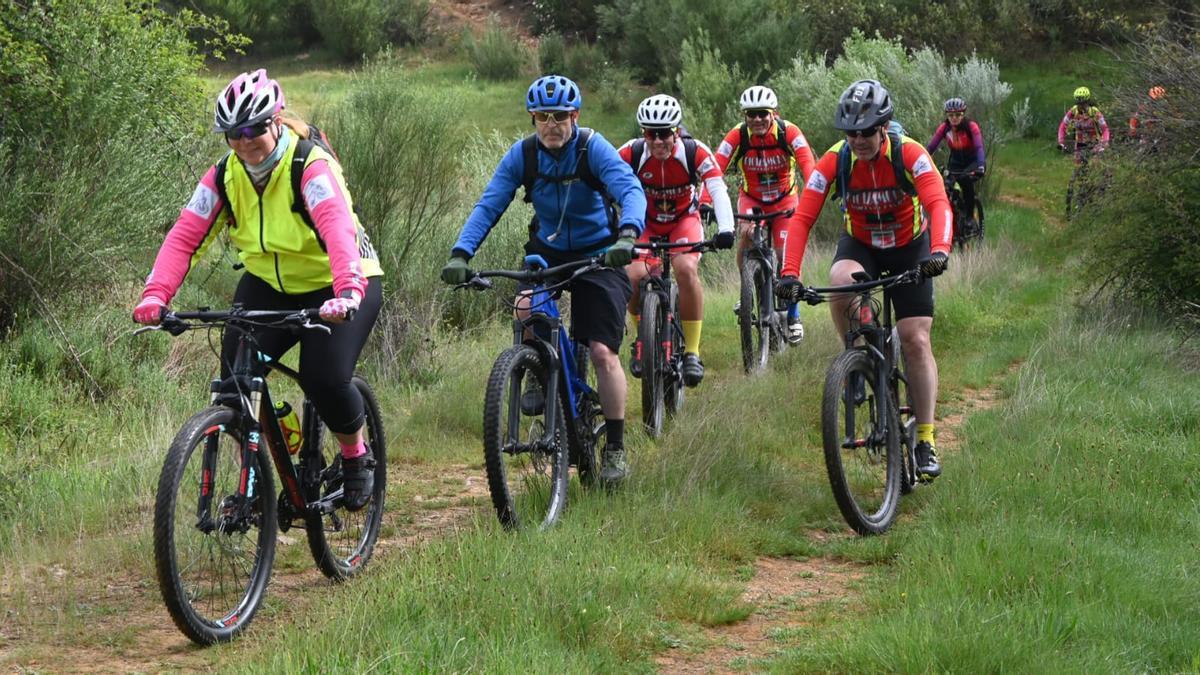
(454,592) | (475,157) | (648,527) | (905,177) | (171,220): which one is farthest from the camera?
(475,157)

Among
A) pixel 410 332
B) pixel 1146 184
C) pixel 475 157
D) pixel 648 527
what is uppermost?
pixel 475 157

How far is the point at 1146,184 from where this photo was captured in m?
12.1

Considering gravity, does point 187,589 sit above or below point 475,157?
below

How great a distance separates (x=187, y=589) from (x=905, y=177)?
13.7 feet

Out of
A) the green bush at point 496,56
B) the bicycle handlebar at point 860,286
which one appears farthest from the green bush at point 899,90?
the green bush at point 496,56

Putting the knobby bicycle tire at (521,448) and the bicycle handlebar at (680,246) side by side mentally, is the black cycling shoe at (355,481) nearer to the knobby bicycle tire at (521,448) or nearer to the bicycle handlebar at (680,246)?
the knobby bicycle tire at (521,448)

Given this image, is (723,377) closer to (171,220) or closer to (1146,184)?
(1146,184)

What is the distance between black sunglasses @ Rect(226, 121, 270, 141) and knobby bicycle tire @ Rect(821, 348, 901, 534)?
285 centimetres

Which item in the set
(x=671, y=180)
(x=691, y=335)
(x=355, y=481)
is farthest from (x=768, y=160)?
(x=355, y=481)

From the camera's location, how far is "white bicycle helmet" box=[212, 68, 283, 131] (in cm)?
554

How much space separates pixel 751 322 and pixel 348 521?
528 centimetres

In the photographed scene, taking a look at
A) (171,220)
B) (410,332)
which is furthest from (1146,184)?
(171,220)

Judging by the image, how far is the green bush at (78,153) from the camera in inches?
463

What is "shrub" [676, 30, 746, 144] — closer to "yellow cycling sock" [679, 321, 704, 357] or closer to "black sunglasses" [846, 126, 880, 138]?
"yellow cycling sock" [679, 321, 704, 357]
